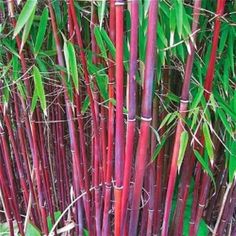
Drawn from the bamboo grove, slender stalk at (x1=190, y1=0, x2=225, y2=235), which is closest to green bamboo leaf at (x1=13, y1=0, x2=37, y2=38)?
the bamboo grove

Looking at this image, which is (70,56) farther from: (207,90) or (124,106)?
(207,90)

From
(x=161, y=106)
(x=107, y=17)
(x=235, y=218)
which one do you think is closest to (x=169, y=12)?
(x=107, y=17)

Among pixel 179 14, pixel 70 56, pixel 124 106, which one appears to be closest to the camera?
pixel 179 14

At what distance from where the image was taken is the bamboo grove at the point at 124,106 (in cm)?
84

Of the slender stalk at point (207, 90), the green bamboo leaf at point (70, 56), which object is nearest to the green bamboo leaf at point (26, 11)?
the green bamboo leaf at point (70, 56)

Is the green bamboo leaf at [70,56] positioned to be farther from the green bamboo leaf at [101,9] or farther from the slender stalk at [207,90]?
the slender stalk at [207,90]

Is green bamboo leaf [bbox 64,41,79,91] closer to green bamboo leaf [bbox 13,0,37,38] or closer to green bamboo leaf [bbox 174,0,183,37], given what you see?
green bamboo leaf [bbox 13,0,37,38]

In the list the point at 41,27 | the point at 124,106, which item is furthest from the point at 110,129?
the point at 41,27

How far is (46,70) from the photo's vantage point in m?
1.08

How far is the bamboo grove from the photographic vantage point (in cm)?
84

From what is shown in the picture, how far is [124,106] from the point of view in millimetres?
1041

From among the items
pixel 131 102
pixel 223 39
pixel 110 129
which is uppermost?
pixel 223 39

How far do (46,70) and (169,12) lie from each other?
414mm

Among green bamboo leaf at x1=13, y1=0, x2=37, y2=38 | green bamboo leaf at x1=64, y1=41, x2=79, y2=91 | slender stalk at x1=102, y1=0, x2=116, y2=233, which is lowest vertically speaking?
slender stalk at x1=102, y1=0, x2=116, y2=233
